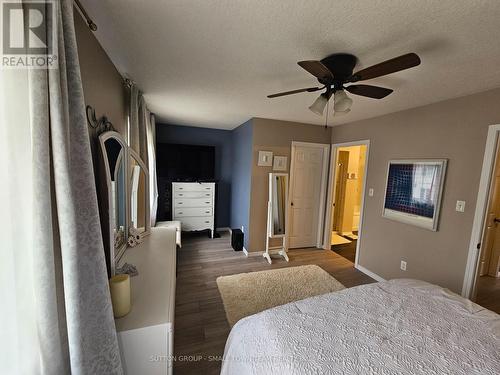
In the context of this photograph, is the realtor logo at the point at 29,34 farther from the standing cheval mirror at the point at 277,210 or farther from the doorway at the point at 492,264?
the doorway at the point at 492,264

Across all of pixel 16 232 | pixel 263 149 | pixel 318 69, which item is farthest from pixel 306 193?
pixel 16 232

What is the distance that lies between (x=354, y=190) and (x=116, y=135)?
5330 mm

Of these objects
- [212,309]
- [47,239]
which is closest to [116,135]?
[47,239]

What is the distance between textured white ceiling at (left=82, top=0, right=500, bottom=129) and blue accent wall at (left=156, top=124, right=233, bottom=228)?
2.30 metres

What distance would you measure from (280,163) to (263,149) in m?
0.41

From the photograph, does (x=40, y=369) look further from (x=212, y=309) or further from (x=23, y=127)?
(x=212, y=309)

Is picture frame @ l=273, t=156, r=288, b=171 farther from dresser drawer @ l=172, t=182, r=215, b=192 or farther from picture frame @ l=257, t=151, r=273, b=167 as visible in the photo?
dresser drawer @ l=172, t=182, r=215, b=192

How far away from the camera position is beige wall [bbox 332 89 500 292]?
2166mm

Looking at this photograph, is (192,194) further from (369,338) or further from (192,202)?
(369,338)

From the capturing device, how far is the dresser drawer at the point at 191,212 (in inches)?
173

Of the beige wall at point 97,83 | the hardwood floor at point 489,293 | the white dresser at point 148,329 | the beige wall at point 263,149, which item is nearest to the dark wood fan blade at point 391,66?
the beige wall at point 97,83

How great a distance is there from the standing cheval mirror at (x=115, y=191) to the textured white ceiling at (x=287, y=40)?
716mm

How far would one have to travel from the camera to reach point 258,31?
134 cm

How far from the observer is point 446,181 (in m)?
2.37
